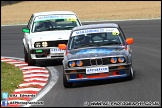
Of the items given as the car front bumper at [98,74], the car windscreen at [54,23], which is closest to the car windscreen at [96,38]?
the car front bumper at [98,74]

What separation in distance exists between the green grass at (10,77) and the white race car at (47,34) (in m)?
0.78

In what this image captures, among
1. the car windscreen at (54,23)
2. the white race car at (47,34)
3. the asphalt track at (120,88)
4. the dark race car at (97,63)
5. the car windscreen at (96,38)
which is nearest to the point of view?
the asphalt track at (120,88)

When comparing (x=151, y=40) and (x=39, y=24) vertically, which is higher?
(x=39, y=24)

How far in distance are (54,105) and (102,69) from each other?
7.12 ft

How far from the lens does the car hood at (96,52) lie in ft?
37.4

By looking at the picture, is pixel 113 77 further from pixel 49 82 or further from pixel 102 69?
pixel 49 82

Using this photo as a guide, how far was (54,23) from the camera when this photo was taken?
54.6 ft

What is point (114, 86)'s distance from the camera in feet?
36.2

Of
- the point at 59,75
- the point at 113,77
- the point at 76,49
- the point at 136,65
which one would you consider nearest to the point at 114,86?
the point at 113,77

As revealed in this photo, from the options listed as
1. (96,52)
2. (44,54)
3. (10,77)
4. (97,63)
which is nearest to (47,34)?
(44,54)

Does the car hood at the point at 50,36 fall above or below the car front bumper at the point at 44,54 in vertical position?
above

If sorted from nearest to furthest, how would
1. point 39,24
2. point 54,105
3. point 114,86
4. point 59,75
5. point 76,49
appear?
1. point 54,105
2. point 114,86
3. point 76,49
4. point 59,75
5. point 39,24

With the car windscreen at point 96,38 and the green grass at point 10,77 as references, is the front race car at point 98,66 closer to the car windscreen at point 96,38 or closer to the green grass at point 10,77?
the car windscreen at point 96,38

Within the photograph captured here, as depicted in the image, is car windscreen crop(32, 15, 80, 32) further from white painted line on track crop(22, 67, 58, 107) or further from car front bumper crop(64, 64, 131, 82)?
car front bumper crop(64, 64, 131, 82)
